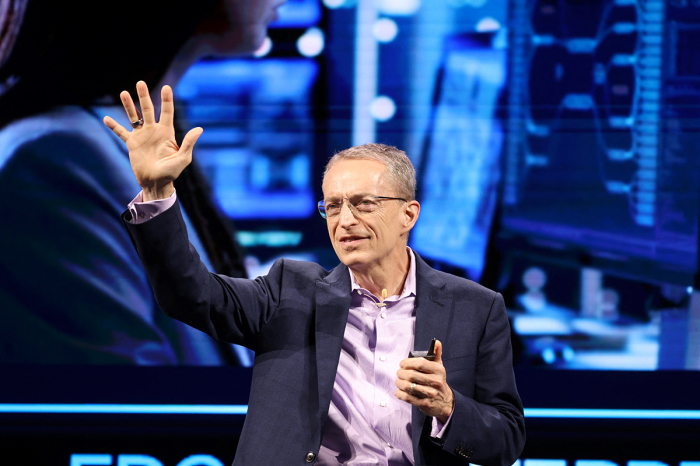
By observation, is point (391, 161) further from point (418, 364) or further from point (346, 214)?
point (418, 364)

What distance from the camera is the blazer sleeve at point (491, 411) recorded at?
1487 millimetres

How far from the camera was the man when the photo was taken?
1433 millimetres

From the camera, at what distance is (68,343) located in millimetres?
3010

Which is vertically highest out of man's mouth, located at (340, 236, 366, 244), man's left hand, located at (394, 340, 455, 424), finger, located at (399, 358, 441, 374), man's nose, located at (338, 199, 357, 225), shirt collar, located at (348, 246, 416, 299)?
man's nose, located at (338, 199, 357, 225)

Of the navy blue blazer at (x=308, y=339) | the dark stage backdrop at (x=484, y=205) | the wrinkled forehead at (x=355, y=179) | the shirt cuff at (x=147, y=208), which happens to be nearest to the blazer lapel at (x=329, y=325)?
the navy blue blazer at (x=308, y=339)

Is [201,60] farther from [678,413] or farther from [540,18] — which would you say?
[678,413]

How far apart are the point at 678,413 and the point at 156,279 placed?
262 centimetres

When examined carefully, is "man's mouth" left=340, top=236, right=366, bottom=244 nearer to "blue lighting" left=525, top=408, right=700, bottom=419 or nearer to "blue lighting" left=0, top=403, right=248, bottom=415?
"blue lighting" left=0, top=403, right=248, bottom=415

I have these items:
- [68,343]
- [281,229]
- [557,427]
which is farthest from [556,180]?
[68,343]

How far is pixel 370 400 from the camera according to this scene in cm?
162

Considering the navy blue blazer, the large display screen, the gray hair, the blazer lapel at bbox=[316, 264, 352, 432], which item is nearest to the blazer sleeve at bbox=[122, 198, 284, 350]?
the navy blue blazer

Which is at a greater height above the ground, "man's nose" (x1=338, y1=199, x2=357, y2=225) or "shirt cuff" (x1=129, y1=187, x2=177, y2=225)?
"shirt cuff" (x1=129, y1=187, x2=177, y2=225)

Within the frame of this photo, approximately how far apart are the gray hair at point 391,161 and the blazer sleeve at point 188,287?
42 cm

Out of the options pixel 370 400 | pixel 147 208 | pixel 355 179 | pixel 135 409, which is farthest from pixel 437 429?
pixel 135 409
